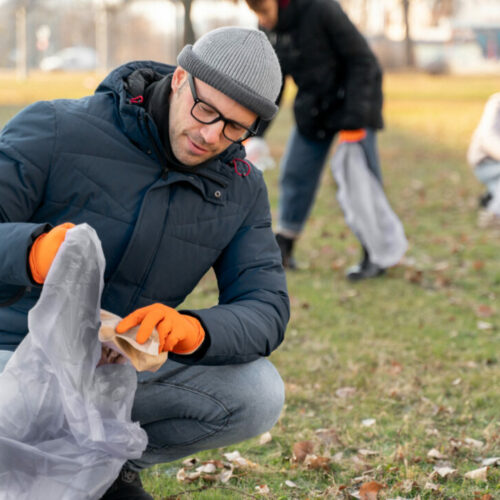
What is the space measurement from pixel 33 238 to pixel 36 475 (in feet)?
1.89

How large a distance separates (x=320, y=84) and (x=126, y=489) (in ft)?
11.0

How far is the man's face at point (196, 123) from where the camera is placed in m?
2.18

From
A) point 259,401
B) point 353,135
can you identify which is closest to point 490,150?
point 353,135

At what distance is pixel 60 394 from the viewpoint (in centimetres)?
198

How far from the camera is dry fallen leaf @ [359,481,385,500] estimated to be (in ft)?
8.66

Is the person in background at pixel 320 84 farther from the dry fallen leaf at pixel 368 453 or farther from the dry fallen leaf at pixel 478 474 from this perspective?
the dry fallen leaf at pixel 478 474

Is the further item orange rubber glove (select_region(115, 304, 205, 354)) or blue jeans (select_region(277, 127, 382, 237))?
blue jeans (select_region(277, 127, 382, 237))

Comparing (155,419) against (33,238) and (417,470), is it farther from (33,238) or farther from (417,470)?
(417,470)

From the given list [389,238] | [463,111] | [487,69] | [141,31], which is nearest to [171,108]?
[389,238]

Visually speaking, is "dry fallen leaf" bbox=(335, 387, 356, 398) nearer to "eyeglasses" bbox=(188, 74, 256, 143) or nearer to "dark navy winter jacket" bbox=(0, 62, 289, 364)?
"dark navy winter jacket" bbox=(0, 62, 289, 364)

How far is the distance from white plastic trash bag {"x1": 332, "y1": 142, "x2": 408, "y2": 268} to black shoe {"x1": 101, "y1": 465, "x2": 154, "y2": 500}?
313 cm

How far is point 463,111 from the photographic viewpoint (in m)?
17.9

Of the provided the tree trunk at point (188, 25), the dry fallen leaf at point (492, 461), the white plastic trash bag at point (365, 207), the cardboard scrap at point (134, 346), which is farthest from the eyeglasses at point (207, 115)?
the tree trunk at point (188, 25)

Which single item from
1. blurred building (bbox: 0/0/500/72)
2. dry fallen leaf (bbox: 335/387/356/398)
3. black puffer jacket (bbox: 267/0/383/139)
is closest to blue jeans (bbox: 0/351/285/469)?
dry fallen leaf (bbox: 335/387/356/398)
